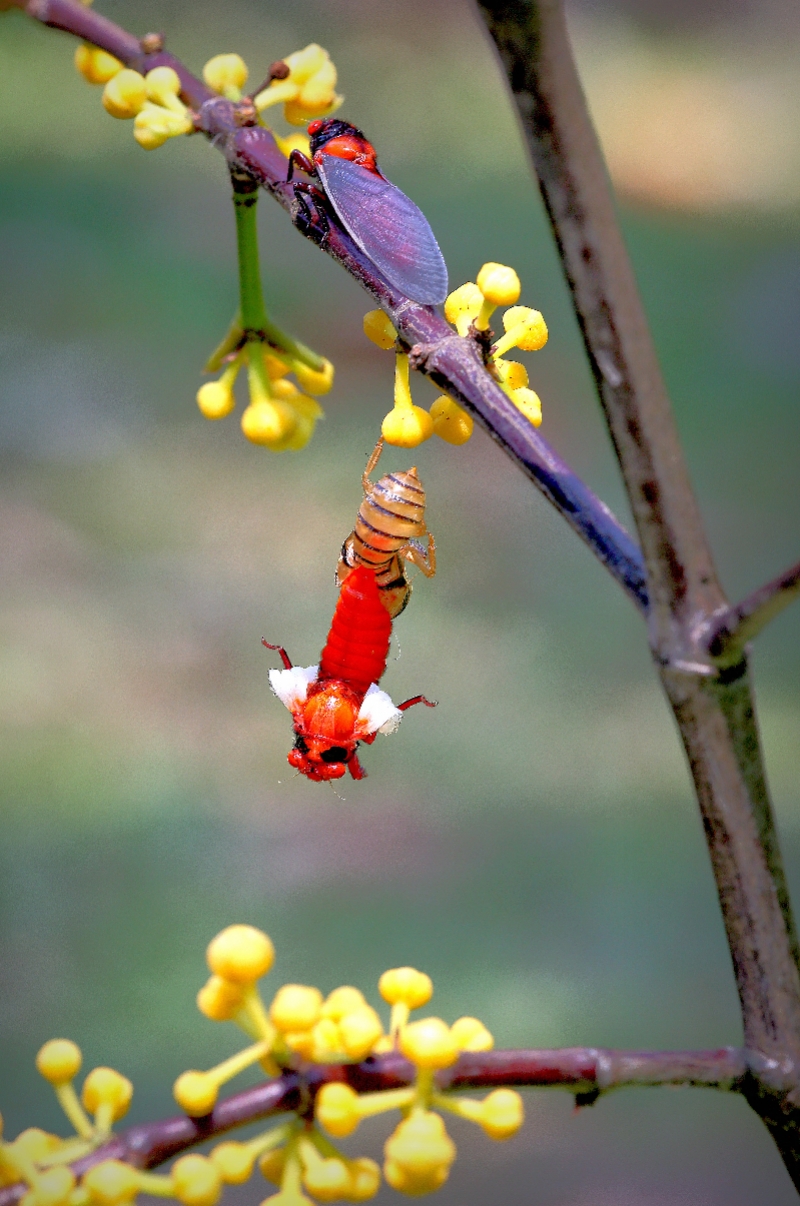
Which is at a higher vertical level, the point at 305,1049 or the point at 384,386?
the point at 384,386

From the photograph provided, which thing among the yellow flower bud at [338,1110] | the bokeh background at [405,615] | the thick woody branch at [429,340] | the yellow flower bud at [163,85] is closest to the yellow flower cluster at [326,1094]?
the yellow flower bud at [338,1110]

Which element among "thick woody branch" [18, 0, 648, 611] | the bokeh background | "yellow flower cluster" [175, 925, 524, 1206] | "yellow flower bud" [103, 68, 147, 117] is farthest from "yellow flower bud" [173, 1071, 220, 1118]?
the bokeh background

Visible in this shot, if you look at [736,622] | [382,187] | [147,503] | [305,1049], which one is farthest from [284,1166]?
[147,503]

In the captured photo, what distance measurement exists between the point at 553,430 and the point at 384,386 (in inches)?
7.3

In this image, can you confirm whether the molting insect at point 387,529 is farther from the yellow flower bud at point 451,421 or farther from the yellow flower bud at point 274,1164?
the yellow flower bud at point 274,1164

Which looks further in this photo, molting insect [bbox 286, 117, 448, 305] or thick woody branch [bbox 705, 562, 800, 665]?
molting insect [bbox 286, 117, 448, 305]

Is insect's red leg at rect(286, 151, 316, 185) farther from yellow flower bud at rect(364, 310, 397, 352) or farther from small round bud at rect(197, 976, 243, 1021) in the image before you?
small round bud at rect(197, 976, 243, 1021)

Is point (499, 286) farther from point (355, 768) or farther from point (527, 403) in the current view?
point (355, 768)

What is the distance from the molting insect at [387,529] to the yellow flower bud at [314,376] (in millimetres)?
24

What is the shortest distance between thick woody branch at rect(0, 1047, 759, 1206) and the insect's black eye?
0.17m

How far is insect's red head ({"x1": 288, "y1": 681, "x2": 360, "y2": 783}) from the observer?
417 mm

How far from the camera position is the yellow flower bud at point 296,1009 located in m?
0.25

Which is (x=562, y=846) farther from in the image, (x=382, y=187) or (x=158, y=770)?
(x=382, y=187)

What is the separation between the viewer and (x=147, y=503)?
1.24 metres
